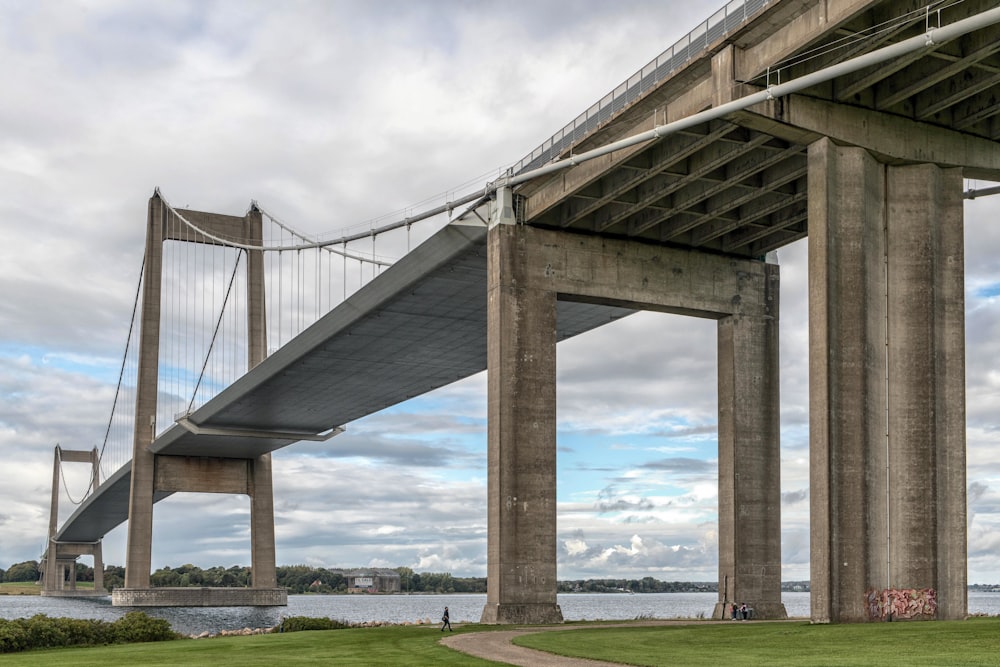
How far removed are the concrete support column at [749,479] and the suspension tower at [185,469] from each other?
4655 centimetres

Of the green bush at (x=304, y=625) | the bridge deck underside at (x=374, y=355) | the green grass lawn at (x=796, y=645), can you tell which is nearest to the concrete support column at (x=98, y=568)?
the bridge deck underside at (x=374, y=355)

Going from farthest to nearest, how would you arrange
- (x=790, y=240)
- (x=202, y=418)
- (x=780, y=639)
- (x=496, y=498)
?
(x=202, y=418), (x=790, y=240), (x=496, y=498), (x=780, y=639)

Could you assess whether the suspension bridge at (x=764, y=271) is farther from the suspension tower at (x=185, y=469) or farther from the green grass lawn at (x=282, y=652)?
the suspension tower at (x=185, y=469)

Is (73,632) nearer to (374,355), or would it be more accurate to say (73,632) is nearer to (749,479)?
(749,479)

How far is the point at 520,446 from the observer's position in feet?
137

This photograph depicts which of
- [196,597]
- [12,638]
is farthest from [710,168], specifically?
[196,597]

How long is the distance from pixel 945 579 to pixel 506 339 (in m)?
16.4

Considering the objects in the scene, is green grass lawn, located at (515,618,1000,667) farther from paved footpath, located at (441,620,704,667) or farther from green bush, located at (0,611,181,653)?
green bush, located at (0,611,181,653)

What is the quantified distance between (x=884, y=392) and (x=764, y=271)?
53.3 feet

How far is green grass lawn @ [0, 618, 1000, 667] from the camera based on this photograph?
2177 centimetres

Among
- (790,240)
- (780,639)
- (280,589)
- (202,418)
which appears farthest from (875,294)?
(280,589)

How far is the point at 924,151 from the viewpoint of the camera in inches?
1377

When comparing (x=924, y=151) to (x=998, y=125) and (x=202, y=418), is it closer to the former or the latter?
(x=998, y=125)

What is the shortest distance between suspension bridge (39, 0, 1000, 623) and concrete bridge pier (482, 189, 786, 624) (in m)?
0.08
